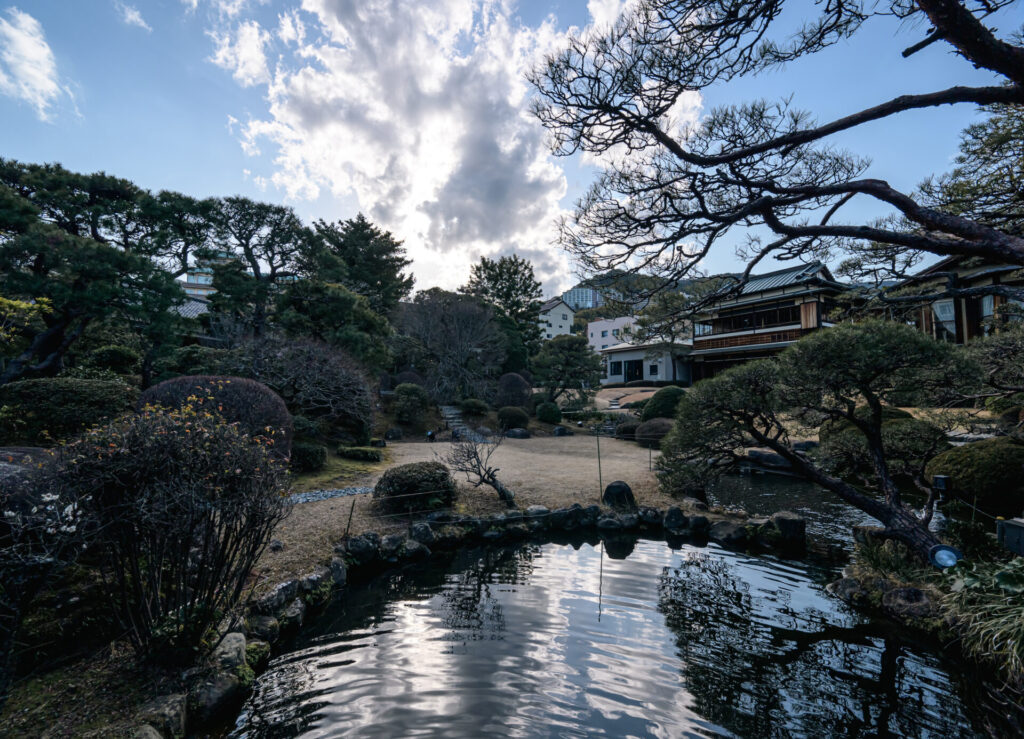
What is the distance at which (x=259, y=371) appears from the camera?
41.8 feet

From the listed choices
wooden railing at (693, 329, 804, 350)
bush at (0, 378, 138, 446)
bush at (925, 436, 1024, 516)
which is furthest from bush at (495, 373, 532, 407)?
bush at (925, 436, 1024, 516)

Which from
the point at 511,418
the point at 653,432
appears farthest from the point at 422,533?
the point at 511,418

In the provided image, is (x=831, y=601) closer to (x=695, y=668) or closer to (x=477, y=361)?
(x=695, y=668)

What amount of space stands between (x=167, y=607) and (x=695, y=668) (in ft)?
16.4

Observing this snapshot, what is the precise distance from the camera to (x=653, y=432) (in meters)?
17.2

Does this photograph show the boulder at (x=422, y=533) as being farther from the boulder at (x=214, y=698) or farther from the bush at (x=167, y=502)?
the boulder at (x=214, y=698)

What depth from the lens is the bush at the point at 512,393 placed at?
22.5 m

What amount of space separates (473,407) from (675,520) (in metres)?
13.2

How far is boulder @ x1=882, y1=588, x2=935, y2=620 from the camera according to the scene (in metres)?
5.13

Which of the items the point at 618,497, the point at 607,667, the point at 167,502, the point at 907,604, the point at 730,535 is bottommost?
the point at 607,667

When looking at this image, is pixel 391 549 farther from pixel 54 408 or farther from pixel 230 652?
pixel 54 408

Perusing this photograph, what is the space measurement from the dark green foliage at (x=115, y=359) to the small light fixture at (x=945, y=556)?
1876 centimetres

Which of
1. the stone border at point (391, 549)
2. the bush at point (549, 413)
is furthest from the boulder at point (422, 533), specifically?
the bush at point (549, 413)

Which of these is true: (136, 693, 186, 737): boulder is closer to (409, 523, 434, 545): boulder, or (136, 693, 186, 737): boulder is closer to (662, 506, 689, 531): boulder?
(409, 523, 434, 545): boulder
